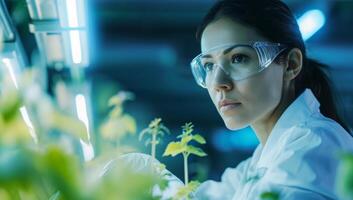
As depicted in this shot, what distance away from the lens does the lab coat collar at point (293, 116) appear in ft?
3.84

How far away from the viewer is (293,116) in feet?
3.97

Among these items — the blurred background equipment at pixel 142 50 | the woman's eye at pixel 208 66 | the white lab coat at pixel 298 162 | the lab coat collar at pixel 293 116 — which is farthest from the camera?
the blurred background equipment at pixel 142 50

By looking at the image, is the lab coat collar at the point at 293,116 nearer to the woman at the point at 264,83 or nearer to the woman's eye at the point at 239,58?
the woman at the point at 264,83

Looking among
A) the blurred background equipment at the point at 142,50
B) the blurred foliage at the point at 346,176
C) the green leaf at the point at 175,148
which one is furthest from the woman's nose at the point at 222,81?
the blurred foliage at the point at 346,176

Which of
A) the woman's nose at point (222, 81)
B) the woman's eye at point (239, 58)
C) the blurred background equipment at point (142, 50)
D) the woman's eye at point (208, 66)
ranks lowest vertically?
the blurred background equipment at point (142, 50)

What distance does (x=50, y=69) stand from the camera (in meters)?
2.70

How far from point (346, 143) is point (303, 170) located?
25 centimetres

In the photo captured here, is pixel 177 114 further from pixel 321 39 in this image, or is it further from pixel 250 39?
pixel 250 39

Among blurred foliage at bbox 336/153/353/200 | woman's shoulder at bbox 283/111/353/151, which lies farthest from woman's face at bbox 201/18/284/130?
blurred foliage at bbox 336/153/353/200

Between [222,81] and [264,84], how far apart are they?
0.40ft

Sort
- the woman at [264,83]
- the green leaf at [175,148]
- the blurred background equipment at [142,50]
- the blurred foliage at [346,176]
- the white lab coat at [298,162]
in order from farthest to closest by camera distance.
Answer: the blurred background equipment at [142,50] < the woman at [264,83] < the green leaf at [175,148] < the white lab coat at [298,162] < the blurred foliage at [346,176]

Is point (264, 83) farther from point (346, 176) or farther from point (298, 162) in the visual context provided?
point (346, 176)

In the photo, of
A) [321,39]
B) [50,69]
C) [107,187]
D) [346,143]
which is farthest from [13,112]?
[321,39]

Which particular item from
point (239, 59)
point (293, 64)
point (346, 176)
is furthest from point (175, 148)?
point (346, 176)
